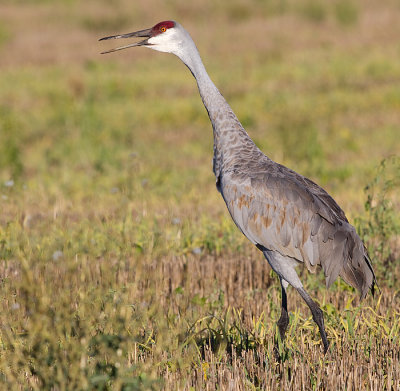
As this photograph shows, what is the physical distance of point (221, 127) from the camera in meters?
4.58

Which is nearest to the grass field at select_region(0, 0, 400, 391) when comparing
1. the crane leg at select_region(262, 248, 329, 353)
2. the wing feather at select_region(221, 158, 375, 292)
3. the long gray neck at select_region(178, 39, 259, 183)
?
the crane leg at select_region(262, 248, 329, 353)

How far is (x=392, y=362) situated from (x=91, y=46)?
21.3m

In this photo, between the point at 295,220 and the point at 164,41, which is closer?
the point at 295,220

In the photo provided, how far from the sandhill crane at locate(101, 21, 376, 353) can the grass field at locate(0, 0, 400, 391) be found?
1.03ft

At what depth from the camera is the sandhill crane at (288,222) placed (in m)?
4.19

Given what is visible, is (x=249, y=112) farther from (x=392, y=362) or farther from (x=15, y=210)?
(x=392, y=362)

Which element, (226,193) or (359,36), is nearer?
(226,193)

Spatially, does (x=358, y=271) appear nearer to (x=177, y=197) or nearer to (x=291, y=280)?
(x=291, y=280)

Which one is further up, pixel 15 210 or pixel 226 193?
pixel 226 193

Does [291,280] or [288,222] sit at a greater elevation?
[288,222]

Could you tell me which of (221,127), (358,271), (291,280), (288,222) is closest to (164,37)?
(221,127)

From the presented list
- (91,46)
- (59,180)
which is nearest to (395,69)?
(91,46)

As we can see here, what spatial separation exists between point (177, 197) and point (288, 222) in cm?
424

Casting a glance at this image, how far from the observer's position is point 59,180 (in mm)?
9492
